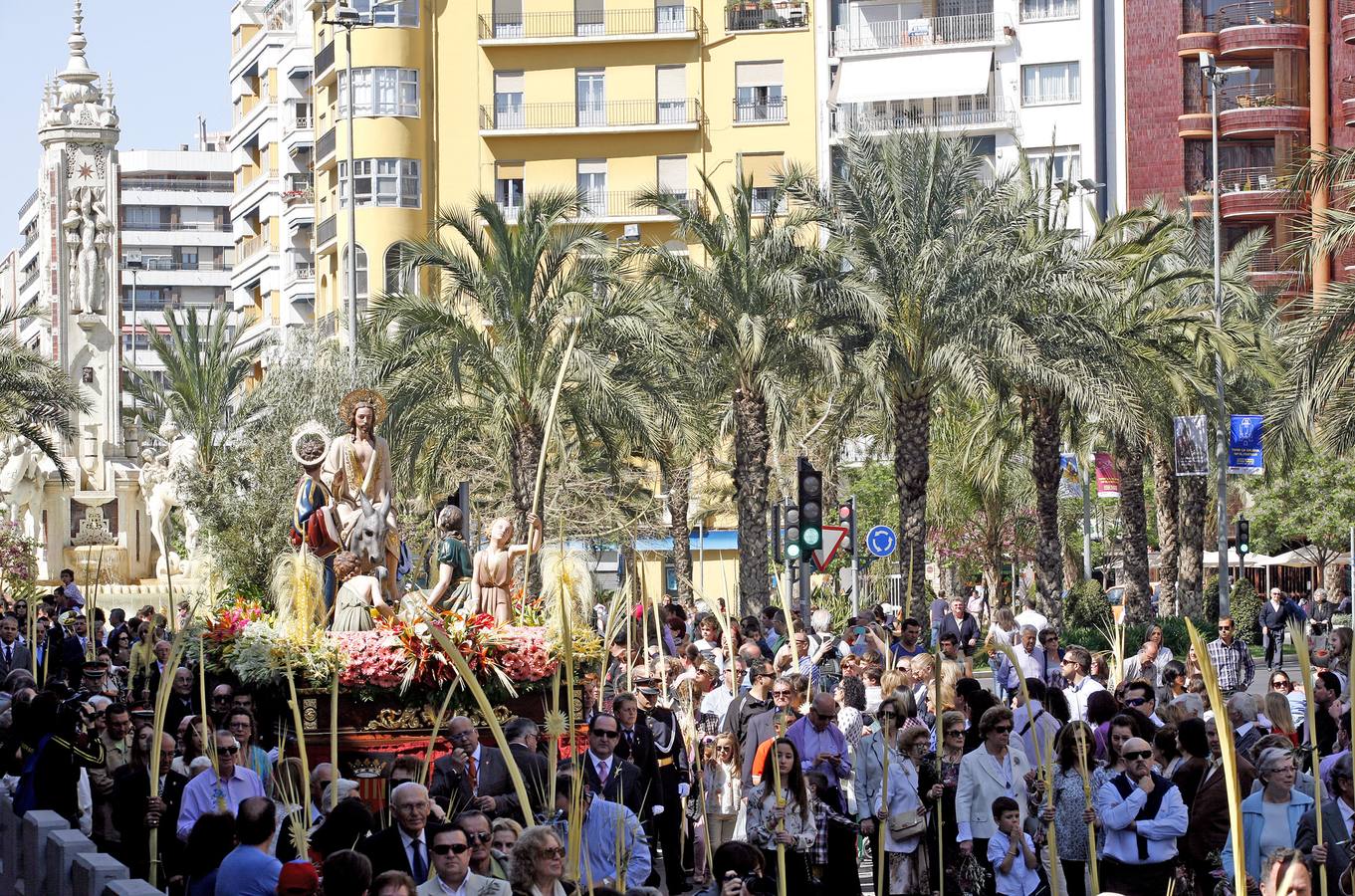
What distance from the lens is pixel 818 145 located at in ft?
202

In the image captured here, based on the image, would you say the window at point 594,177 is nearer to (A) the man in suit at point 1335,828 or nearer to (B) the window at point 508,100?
(B) the window at point 508,100

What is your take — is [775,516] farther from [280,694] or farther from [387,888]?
[387,888]

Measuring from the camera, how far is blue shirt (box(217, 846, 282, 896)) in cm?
829

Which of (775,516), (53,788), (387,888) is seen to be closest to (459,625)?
(53,788)

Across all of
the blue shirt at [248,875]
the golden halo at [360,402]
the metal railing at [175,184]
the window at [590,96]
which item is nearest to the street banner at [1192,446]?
the golden halo at [360,402]

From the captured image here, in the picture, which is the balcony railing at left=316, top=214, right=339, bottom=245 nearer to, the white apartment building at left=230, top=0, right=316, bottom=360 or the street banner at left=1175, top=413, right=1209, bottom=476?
the white apartment building at left=230, top=0, right=316, bottom=360

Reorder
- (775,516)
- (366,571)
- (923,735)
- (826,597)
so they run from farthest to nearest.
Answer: (826,597), (775,516), (366,571), (923,735)

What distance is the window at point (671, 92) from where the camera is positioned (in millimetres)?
61875

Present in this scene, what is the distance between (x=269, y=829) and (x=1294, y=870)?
13.1ft

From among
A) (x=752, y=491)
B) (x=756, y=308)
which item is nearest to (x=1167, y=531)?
(x=752, y=491)

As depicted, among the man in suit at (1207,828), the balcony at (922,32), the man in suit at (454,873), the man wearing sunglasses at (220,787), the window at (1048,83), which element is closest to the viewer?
the man in suit at (454,873)

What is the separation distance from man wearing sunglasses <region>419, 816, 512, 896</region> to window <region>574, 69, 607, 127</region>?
55.1 m

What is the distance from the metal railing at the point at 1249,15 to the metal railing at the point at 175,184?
7023 cm

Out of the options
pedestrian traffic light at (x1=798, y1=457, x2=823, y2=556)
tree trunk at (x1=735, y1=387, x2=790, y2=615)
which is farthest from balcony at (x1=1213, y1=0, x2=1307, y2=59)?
pedestrian traffic light at (x1=798, y1=457, x2=823, y2=556)
